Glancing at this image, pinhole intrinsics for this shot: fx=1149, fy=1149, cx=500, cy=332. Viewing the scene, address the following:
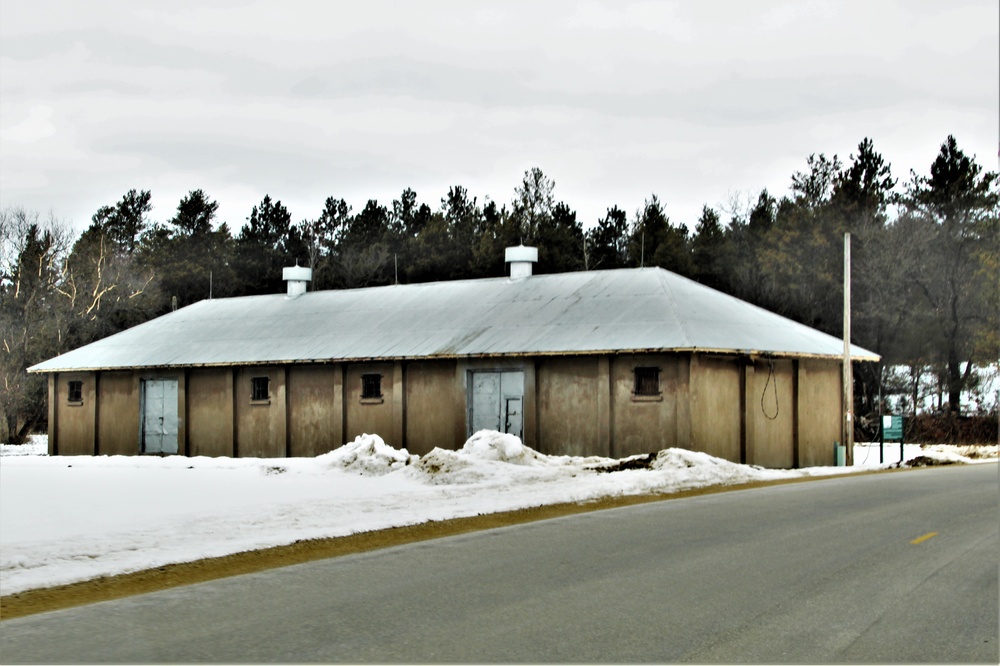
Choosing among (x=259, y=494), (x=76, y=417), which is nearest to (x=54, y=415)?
(x=76, y=417)

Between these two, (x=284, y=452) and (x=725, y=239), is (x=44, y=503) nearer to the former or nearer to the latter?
(x=284, y=452)

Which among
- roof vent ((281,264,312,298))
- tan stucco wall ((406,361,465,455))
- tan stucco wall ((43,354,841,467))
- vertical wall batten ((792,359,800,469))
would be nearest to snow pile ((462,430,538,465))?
tan stucco wall ((43,354,841,467))

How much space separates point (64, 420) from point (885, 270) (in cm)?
3876

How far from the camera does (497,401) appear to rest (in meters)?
30.0

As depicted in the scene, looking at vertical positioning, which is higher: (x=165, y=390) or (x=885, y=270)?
(x=885, y=270)

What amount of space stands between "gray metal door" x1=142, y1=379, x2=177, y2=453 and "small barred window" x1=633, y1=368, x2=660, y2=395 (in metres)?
14.9

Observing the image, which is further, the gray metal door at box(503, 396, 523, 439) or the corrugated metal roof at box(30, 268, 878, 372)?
the gray metal door at box(503, 396, 523, 439)

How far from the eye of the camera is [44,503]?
1794cm

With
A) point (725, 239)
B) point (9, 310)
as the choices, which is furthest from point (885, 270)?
point (9, 310)

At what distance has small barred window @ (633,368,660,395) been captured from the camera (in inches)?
1106

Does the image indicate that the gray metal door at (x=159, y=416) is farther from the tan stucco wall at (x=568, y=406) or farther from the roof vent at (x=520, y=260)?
the tan stucco wall at (x=568, y=406)

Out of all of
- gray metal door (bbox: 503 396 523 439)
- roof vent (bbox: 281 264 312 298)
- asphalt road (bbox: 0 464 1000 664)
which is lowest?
asphalt road (bbox: 0 464 1000 664)

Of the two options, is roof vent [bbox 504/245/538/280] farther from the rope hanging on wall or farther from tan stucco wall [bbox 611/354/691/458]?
the rope hanging on wall

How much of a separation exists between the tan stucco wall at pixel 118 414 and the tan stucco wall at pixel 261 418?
3.78 m
